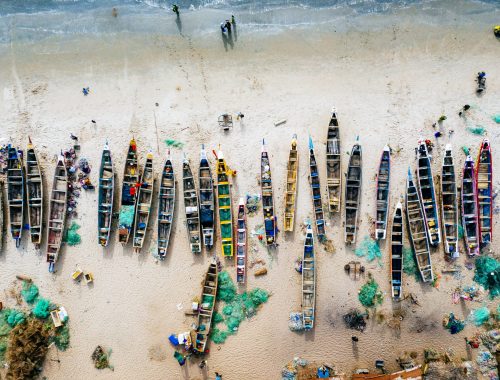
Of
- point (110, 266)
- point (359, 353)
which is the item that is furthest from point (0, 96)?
point (359, 353)

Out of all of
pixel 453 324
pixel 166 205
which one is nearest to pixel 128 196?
pixel 166 205

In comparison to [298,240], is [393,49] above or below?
above

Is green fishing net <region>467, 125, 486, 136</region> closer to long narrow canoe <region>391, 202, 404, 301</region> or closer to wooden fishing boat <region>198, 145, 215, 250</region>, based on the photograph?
long narrow canoe <region>391, 202, 404, 301</region>

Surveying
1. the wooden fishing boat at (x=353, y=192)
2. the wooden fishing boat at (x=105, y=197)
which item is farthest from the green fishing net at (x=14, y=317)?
the wooden fishing boat at (x=353, y=192)

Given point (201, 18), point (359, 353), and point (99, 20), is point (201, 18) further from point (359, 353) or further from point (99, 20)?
point (359, 353)

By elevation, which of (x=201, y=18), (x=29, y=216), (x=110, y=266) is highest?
(x=201, y=18)

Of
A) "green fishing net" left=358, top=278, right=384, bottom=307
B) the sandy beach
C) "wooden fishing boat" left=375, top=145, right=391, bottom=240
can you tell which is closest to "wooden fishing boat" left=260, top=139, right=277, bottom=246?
the sandy beach
